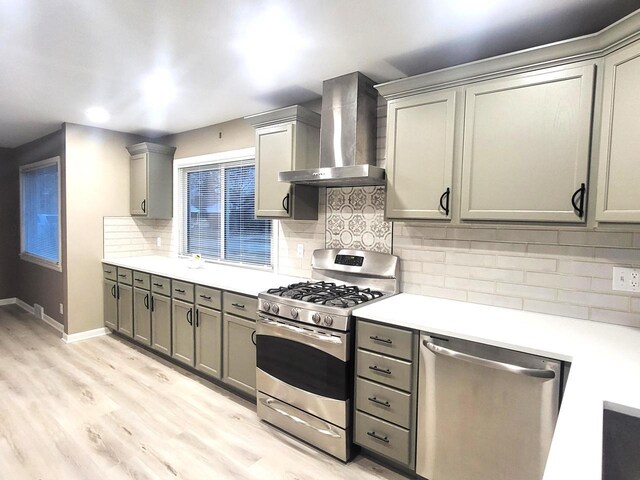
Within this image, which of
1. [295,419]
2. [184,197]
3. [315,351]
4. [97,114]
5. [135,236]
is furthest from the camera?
[135,236]

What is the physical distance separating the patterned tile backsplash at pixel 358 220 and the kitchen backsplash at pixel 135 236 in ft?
8.30

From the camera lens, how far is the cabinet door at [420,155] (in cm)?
211

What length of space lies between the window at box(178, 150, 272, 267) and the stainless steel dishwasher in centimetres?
214

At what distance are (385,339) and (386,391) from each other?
0.29 metres

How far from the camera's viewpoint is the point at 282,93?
9.61ft

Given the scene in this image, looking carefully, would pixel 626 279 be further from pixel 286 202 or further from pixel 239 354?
pixel 239 354

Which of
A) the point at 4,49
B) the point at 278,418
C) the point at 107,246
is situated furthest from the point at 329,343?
the point at 107,246

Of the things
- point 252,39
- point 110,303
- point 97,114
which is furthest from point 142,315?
point 252,39

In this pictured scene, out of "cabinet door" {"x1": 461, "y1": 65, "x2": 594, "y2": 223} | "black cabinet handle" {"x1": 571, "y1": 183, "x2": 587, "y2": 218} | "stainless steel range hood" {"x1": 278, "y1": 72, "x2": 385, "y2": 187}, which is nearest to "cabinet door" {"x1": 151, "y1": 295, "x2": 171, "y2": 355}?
"stainless steel range hood" {"x1": 278, "y1": 72, "x2": 385, "y2": 187}

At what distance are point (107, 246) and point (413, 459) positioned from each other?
4.00 m

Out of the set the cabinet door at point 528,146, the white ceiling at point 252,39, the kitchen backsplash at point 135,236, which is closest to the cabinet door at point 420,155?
the cabinet door at point 528,146

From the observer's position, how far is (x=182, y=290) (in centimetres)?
326

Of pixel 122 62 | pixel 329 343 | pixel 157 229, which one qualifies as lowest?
pixel 329 343

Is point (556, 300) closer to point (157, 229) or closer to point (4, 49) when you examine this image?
point (4, 49)
